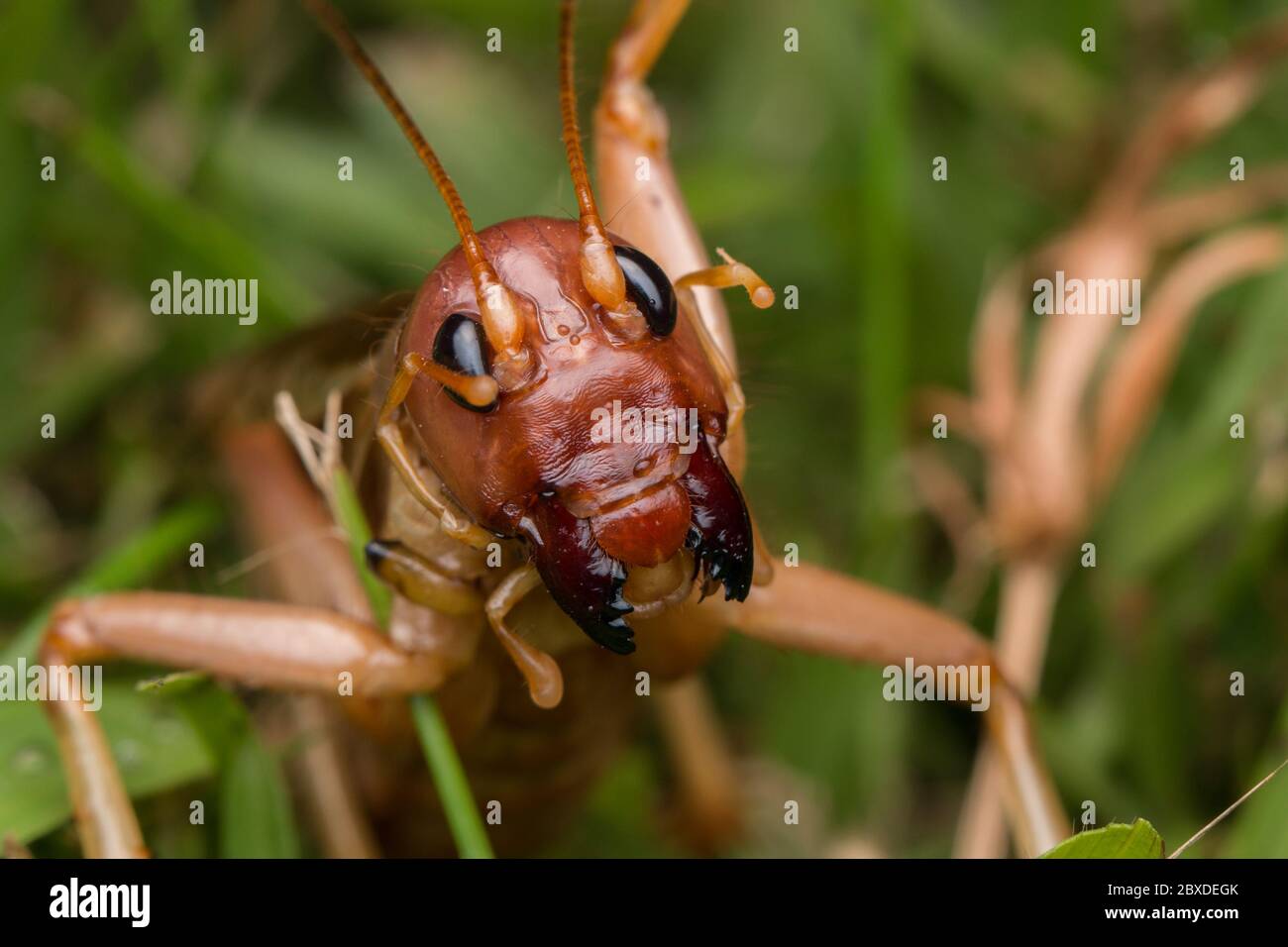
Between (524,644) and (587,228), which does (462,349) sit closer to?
(587,228)

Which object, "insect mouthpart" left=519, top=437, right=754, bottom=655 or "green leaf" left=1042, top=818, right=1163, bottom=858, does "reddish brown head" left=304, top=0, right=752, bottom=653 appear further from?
"green leaf" left=1042, top=818, right=1163, bottom=858

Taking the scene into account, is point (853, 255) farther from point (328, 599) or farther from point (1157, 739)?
point (328, 599)

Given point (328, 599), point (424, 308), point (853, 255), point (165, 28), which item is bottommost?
point (328, 599)

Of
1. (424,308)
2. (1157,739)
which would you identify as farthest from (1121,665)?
(424,308)

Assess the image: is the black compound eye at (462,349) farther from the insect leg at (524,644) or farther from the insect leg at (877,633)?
the insect leg at (877,633)

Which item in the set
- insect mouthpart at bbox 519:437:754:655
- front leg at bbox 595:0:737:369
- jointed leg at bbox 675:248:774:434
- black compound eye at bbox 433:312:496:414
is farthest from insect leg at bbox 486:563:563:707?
front leg at bbox 595:0:737:369

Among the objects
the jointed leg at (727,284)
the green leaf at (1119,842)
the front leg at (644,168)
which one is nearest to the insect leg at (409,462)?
the jointed leg at (727,284)
